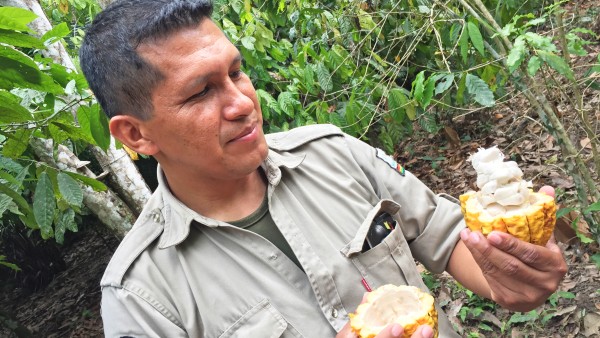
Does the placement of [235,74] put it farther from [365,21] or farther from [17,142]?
[365,21]

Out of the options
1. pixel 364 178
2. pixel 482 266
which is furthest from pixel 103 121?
pixel 482 266

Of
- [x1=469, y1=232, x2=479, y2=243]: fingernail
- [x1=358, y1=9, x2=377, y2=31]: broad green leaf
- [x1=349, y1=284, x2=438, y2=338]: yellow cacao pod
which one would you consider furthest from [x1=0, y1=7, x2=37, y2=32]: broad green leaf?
[x1=358, y1=9, x2=377, y2=31]: broad green leaf

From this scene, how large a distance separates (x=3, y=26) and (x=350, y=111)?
5.09 ft

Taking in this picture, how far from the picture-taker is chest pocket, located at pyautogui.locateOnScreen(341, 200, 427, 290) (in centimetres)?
146

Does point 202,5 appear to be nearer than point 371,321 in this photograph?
No

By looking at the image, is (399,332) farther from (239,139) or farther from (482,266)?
(239,139)

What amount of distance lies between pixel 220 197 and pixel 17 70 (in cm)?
63

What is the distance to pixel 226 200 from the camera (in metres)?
1.51

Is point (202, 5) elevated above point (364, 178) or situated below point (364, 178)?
above

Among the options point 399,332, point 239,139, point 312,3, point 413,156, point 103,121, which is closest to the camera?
point 399,332

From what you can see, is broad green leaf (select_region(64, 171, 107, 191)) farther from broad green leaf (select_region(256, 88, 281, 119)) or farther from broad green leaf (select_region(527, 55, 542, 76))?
broad green leaf (select_region(527, 55, 542, 76))

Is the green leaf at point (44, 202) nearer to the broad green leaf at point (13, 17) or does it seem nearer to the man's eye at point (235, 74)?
the broad green leaf at point (13, 17)

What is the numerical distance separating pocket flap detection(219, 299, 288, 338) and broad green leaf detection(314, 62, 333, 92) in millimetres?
1540

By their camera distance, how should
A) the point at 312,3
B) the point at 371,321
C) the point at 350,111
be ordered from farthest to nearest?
1. the point at 312,3
2. the point at 350,111
3. the point at 371,321
